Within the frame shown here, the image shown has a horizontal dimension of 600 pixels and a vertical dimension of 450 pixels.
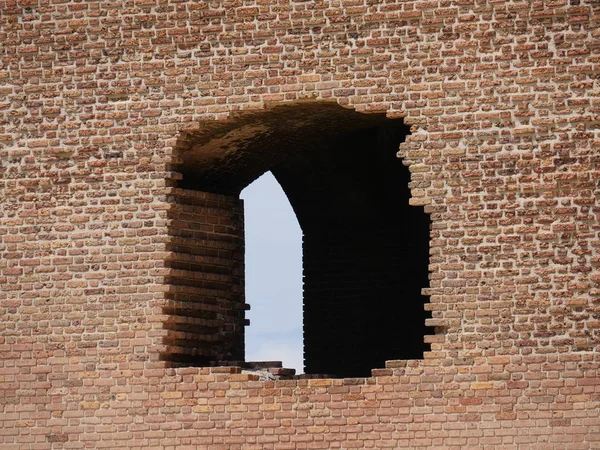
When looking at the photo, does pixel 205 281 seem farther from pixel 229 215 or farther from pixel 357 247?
pixel 357 247

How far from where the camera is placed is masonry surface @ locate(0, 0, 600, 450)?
41.9 ft

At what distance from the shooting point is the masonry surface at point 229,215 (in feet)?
41.9

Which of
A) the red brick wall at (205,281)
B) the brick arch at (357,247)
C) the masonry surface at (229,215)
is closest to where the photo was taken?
the masonry surface at (229,215)

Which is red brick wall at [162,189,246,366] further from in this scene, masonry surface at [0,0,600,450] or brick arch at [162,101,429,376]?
brick arch at [162,101,429,376]

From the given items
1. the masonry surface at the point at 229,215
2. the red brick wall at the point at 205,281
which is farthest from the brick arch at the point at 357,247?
the masonry surface at the point at 229,215

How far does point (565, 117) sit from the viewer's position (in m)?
12.9

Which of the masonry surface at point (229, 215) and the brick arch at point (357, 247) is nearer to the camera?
the masonry surface at point (229, 215)

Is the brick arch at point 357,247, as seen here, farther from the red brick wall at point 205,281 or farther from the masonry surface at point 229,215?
the masonry surface at point 229,215

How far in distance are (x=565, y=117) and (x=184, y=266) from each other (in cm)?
375

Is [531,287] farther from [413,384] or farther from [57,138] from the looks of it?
[57,138]

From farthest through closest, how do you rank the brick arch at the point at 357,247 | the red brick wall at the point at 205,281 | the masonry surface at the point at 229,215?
the brick arch at the point at 357,247 → the red brick wall at the point at 205,281 → the masonry surface at the point at 229,215

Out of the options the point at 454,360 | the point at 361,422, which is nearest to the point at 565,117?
the point at 454,360

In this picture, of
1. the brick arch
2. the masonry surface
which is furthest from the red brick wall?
the brick arch

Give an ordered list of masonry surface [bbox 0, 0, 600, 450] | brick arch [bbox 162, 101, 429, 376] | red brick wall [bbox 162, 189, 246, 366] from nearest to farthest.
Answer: masonry surface [bbox 0, 0, 600, 450]
red brick wall [bbox 162, 189, 246, 366]
brick arch [bbox 162, 101, 429, 376]
